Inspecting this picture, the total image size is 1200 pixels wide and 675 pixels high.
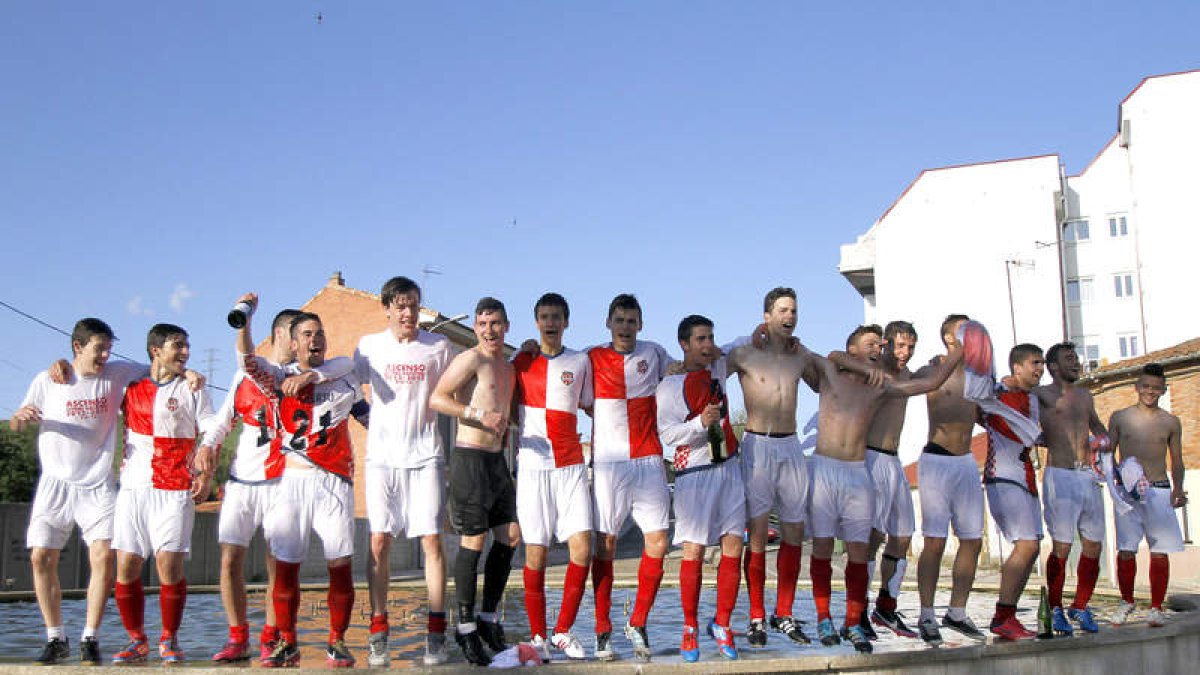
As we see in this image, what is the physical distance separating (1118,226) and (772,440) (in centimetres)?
5149

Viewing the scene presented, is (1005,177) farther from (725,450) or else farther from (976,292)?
(725,450)

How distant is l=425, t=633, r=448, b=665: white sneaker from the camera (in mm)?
7141

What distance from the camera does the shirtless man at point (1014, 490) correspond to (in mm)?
8805

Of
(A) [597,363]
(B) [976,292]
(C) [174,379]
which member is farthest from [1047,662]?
(B) [976,292]

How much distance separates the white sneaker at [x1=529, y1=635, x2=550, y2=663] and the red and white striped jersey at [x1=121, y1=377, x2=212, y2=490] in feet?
8.68

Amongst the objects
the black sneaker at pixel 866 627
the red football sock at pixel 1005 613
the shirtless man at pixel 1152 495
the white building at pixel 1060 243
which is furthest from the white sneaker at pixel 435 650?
the white building at pixel 1060 243

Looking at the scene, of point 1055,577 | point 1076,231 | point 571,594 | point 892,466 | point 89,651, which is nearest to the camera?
point 89,651

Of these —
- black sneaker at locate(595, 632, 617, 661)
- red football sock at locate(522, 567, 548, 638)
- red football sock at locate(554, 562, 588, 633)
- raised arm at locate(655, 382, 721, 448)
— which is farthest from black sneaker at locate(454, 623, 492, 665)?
raised arm at locate(655, 382, 721, 448)

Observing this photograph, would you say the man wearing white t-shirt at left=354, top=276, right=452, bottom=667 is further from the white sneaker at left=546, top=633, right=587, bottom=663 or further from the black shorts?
the white sneaker at left=546, top=633, right=587, bottom=663

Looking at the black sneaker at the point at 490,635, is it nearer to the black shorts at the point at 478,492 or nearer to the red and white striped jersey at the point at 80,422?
the black shorts at the point at 478,492

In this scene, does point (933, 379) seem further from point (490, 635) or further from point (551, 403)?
point (490, 635)

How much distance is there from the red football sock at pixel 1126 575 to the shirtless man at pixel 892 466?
2595mm

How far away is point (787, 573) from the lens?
8.59 meters

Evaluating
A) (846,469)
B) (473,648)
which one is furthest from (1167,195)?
(473,648)
